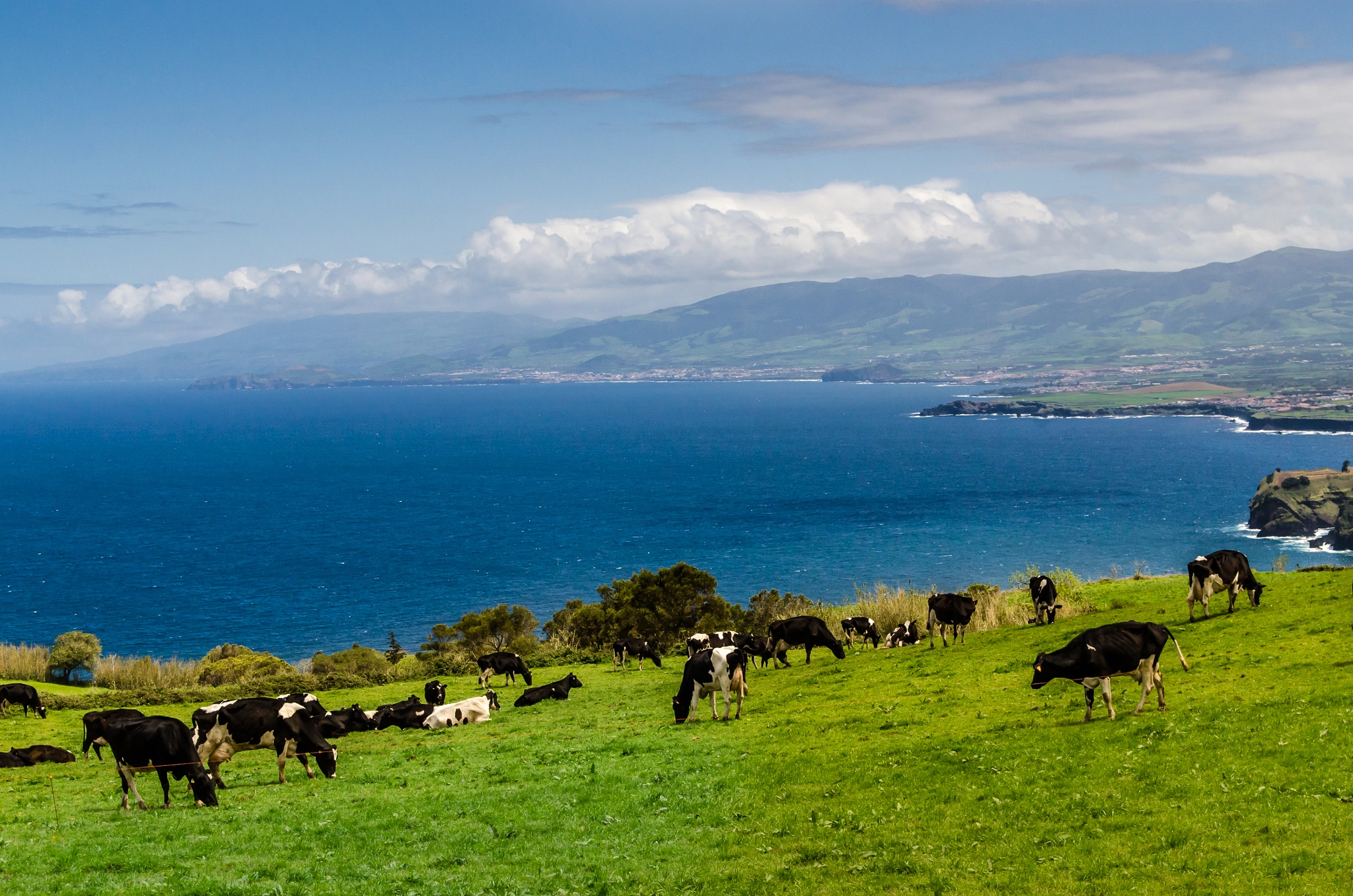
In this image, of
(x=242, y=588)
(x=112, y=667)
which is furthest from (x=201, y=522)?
(x=112, y=667)

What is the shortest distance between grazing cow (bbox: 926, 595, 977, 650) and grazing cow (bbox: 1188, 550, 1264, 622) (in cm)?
745

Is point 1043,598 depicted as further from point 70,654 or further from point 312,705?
point 70,654

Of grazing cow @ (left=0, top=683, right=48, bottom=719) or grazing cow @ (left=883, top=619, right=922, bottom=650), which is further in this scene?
grazing cow @ (left=883, top=619, right=922, bottom=650)

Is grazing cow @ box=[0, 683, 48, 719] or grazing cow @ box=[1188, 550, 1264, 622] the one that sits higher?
grazing cow @ box=[1188, 550, 1264, 622]

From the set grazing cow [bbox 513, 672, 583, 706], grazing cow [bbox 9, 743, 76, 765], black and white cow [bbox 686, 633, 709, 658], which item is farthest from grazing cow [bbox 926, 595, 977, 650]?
grazing cow [bbox 9, 743, 76, 765]

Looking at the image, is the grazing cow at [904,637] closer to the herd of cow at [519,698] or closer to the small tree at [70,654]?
the herd of cow at [519,698]

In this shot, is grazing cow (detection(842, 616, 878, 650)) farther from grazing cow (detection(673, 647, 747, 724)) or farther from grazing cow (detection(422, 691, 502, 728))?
grazing cow (detection(422, 691, 502, 728))

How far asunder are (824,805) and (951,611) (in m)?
19.7

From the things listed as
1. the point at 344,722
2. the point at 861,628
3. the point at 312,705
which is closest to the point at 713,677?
the point at 344,722

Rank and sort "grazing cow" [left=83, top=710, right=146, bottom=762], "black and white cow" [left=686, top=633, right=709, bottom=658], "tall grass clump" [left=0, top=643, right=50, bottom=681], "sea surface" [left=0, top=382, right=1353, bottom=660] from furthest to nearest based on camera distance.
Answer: "sea surface" [left=0, top=382, right=1353, bottom=660]
"tall grass clump" [left=0, top=643, right=50, bottom=681]
"black and white cow" [left=686, top=633, right=709, bottom=658]
"grazing cow" [left=83, top=710, right=146, bottom=762]

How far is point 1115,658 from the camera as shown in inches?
787

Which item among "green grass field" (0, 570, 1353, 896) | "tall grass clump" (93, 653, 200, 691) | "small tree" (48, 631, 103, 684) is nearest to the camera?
"green grass field" (0, 570, 1353, 896)

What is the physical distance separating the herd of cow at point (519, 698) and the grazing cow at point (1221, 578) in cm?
4

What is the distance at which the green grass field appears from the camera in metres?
13.8
